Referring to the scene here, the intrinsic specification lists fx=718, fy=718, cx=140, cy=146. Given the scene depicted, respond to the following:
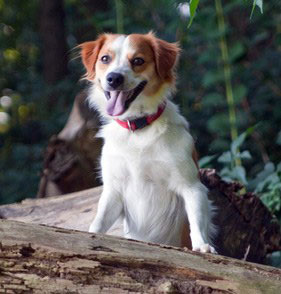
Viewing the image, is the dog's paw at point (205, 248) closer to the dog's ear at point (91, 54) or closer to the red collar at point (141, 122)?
the red collar at point (141, 122)

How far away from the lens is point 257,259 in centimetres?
508

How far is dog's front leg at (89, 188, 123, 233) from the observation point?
161 inches

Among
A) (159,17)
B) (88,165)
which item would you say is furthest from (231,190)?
(159,17)

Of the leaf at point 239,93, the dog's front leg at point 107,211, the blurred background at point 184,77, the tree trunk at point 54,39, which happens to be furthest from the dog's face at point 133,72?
the tree trunk at point 54,39

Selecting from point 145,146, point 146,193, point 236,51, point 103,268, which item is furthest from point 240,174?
point 103,268

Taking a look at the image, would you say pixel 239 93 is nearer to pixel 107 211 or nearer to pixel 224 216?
pixel 224 216

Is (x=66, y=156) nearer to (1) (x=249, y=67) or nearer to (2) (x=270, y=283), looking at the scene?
(1) (x=249, y=67)

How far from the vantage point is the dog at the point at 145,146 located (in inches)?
156

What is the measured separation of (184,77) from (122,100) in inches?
172

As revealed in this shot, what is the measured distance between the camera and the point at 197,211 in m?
3.93

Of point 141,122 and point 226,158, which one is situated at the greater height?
point 141,122

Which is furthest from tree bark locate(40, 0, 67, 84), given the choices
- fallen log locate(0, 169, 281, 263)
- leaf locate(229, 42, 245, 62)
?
fallen log locate(0, 169, 281, 263)

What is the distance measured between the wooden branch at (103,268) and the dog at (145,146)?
95 cm

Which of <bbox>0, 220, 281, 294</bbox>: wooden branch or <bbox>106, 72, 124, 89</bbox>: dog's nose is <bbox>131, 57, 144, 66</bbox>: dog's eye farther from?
<bbox>0, 220, 281, 294</bbox>: wooden branch
